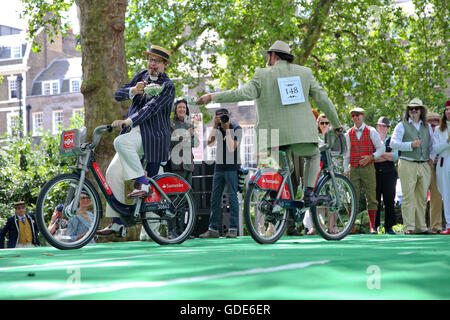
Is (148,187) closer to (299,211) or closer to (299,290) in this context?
(299,211)

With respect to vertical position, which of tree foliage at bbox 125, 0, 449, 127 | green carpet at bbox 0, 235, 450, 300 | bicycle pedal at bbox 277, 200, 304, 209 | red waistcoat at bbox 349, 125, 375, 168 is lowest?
green carpet at bbox 0, 235, 450, 300

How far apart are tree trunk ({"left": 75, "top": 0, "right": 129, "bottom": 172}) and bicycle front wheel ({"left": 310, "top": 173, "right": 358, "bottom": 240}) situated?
451 cm

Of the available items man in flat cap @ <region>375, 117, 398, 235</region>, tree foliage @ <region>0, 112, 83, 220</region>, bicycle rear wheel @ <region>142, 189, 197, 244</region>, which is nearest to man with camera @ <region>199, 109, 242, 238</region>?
bicycle rear wheel @ <region>142, 189, 197, 244</region>

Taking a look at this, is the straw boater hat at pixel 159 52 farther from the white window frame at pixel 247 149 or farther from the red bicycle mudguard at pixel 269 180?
the white window frame at pixel 247 149

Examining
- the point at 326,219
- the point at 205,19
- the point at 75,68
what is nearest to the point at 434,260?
the point at 326,219

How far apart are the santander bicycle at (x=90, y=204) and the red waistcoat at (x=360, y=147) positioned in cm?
490

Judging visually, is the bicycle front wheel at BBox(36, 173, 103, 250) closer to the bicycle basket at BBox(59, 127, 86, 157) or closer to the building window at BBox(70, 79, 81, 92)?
the bicycle basket at BBox(59, 127, 86, 157)

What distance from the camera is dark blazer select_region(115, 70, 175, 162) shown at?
723 cm

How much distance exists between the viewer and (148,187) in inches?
281

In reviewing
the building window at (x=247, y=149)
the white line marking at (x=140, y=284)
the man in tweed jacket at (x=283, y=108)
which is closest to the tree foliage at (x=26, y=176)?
the man in tweed jacket at (x=283, y=108)

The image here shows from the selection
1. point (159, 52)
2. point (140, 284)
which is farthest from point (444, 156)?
point (140, 284)

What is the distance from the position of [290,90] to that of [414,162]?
175 inches

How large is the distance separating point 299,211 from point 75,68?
59.6 meters
